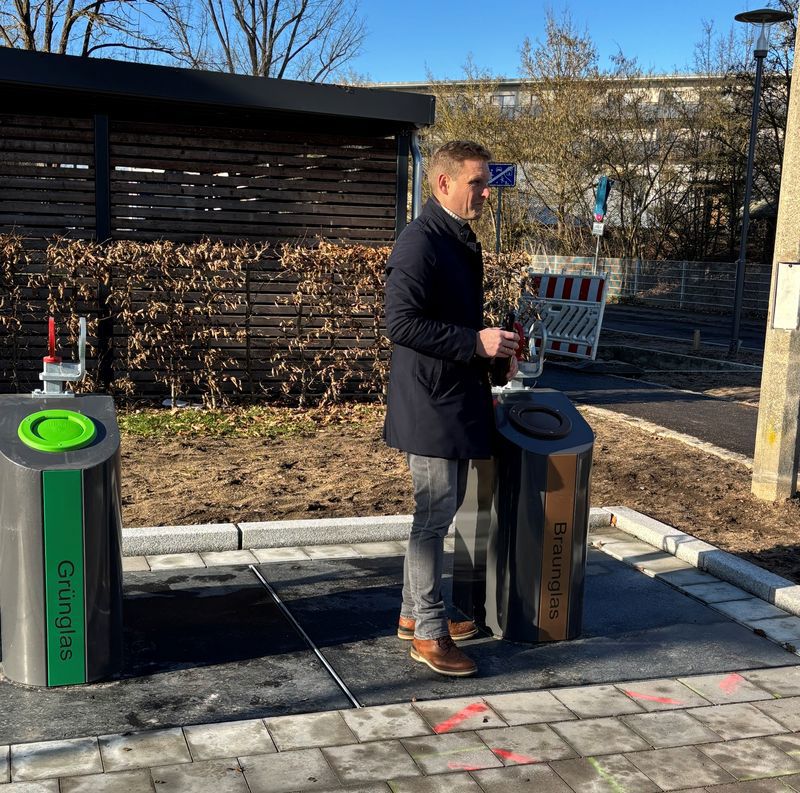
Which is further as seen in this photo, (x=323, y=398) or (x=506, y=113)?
(x=506, y=113)

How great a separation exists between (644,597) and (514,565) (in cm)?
107

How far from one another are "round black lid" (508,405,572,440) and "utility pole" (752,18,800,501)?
2454 mm

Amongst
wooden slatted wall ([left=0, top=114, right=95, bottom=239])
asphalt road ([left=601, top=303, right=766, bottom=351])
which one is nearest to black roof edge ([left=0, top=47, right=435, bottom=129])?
wooden slatted wall ([left=0, top=114, right=95, bottom=239])

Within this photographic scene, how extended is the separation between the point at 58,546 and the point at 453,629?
5.44 ft

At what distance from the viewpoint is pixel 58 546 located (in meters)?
3.61

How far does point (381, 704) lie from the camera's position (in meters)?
3.64

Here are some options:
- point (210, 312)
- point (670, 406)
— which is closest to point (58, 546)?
point (210, 312)

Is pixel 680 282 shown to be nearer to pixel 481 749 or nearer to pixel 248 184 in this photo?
pixel 248 184

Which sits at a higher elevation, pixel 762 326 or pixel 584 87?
pixel 584 87

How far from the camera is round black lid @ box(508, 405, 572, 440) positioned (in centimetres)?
419

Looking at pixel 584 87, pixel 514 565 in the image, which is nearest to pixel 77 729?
pixel 514 565

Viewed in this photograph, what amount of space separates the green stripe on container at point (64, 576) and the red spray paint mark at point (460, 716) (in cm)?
133

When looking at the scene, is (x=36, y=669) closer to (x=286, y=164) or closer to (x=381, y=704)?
(x=381, y=704)

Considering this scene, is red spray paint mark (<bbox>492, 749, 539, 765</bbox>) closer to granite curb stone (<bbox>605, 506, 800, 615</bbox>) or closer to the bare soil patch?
granite curb stone (<bbox>605, 506, 800, 615</bbox>)
